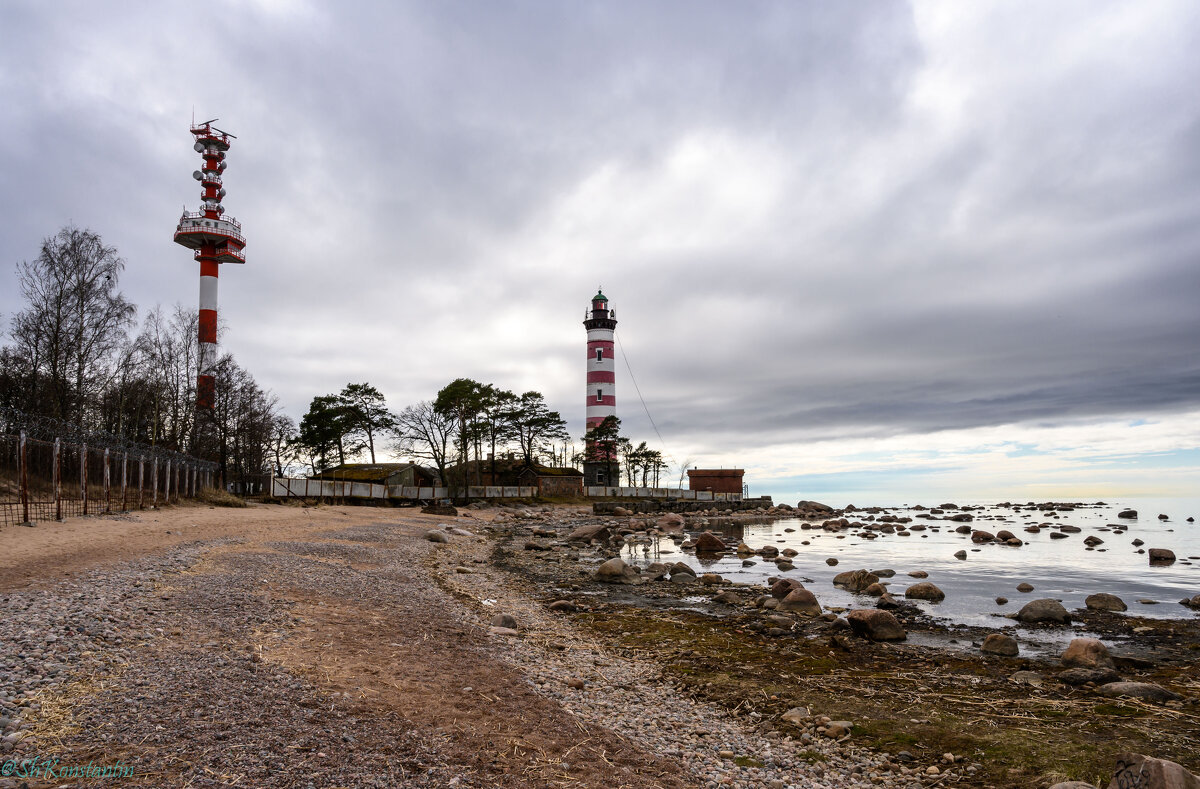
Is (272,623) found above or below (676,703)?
above

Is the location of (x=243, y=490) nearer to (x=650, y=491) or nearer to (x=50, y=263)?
(x=50, y=263)

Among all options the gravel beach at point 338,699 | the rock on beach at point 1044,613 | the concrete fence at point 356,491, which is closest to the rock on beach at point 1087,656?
the rock on beach at point 1044,613

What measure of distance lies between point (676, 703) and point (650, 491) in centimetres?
7691

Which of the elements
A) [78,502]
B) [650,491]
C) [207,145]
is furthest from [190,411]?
[650,491]

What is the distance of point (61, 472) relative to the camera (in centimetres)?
2244

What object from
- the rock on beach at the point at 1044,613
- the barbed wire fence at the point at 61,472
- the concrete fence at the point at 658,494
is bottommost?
the concrete fence at the point at 658,494

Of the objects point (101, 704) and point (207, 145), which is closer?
point (101, 704)

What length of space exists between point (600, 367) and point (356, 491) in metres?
33.5

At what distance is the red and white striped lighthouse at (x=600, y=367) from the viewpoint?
77.2 metres

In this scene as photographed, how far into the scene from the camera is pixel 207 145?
209 ft

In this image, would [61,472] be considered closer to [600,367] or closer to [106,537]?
[106,537]

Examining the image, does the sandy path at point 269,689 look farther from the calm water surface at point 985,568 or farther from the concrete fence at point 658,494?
the concrete fence at point 658,494

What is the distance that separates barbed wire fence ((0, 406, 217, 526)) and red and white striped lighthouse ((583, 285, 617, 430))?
Answer: 50.5 meters

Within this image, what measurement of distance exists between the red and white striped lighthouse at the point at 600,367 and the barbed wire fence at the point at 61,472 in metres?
50.5
